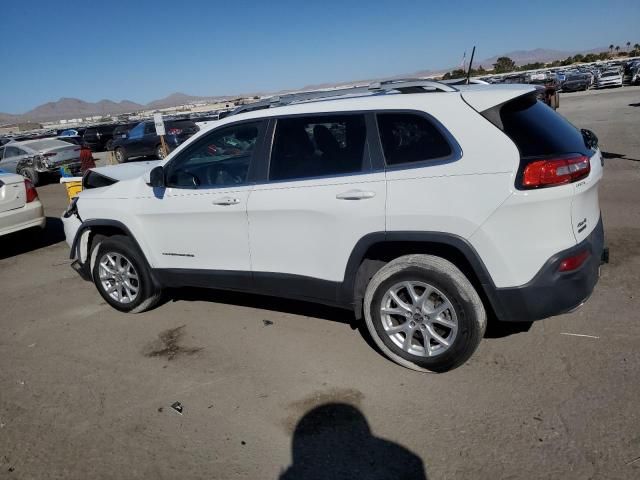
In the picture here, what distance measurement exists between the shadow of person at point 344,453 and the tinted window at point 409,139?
167 centimetres

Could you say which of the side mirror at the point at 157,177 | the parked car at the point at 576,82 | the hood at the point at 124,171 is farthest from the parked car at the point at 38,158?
the parked car at the point at 576,82

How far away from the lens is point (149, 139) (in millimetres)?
20000

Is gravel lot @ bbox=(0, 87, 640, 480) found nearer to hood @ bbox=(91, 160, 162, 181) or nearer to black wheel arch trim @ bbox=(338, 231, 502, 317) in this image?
black wheel arch trim @ bbox=(338, 231, 502, 317)

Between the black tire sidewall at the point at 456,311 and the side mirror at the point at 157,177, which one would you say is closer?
the black tire sidewall at the point at 456,311

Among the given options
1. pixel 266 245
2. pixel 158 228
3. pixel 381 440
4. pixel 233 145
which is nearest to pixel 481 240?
pixel 381 440

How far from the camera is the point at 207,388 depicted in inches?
138

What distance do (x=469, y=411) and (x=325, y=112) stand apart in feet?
7.38

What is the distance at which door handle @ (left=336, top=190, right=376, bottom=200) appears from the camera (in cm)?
329

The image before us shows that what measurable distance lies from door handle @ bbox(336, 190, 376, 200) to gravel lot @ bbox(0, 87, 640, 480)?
1.23 metres

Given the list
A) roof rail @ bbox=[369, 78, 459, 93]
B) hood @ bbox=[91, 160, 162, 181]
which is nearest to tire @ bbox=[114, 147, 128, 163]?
hood @ bbox=[91, 160, 162, 181]

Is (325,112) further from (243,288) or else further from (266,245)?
(243,288)

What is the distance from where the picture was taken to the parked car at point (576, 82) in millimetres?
45200

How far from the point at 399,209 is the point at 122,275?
2992mm

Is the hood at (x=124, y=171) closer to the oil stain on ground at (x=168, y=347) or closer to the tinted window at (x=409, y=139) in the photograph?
the oil stain on ground at (x=168, y=347)
